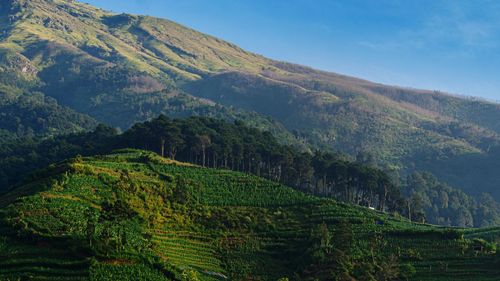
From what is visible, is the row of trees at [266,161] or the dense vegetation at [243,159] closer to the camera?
the row of trees at [266,161]

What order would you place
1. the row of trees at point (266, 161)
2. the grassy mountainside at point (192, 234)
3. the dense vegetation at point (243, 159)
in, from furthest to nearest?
the dense vegetation at point (243, 159) → the row of trees at point (266, 161) → the grassy mountainside at point (192, 234)

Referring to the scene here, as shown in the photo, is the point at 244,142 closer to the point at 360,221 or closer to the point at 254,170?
the point at 254,170

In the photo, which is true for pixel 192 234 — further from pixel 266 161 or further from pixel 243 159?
pixel 266 161

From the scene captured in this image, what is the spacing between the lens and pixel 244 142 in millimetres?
130875

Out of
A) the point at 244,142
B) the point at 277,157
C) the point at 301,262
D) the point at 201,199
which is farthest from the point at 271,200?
the point at 244,142

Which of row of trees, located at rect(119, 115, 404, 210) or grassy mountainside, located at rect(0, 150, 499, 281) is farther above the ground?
row of trees, located at rect(119, 115, 404, 210)

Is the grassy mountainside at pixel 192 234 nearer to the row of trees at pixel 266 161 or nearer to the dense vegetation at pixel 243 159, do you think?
the row of trees at pixel 266 161

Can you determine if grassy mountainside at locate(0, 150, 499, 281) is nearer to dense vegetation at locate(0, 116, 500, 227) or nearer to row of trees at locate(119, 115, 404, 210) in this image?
row of trees at locate(119, 115, 404, 210)

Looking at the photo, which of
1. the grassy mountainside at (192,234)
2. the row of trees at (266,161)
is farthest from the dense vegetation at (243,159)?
the grassy mountainside at (192,234)

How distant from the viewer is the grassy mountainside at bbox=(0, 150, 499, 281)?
51.3m

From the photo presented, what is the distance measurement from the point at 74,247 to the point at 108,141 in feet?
286

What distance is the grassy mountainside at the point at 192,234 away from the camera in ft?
168

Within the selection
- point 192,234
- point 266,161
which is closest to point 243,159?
point 266,161

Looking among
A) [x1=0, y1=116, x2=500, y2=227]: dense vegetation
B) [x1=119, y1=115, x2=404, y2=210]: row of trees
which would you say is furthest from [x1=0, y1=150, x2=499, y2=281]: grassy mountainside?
[x1=0, y1=116, x2=500, y2=227]: dense vegetation
